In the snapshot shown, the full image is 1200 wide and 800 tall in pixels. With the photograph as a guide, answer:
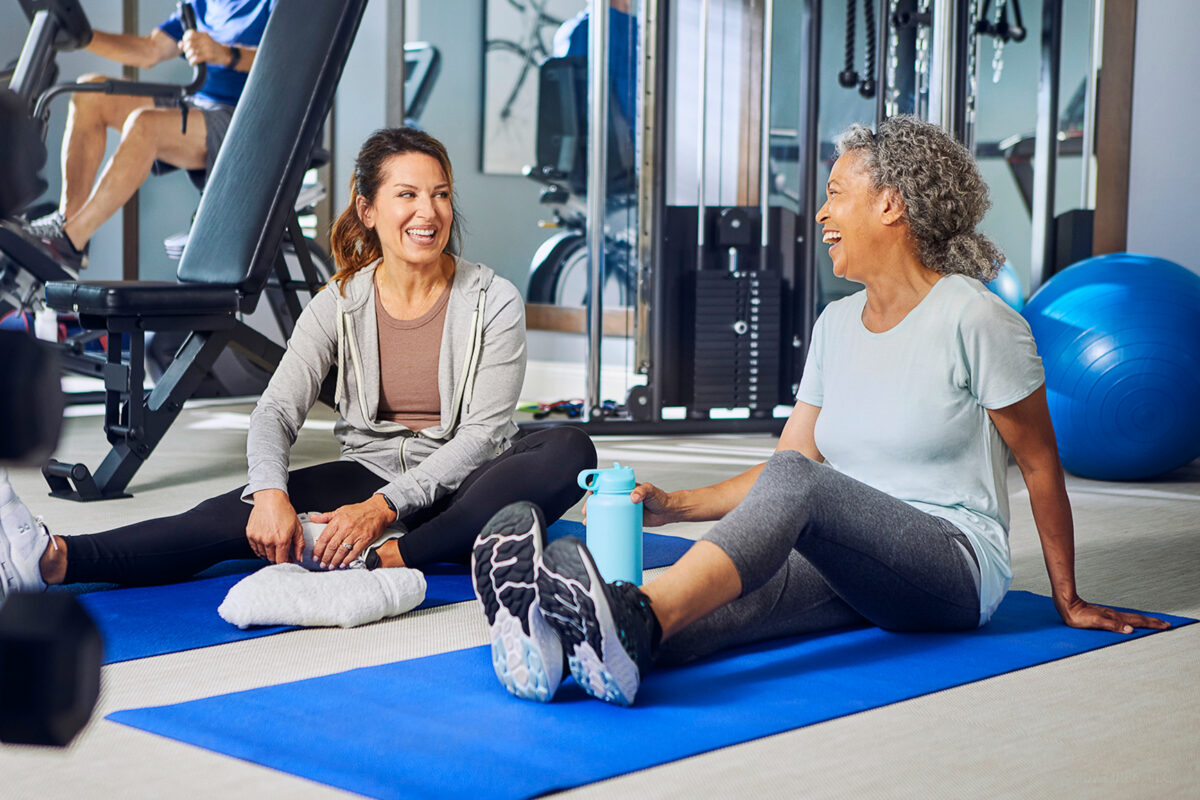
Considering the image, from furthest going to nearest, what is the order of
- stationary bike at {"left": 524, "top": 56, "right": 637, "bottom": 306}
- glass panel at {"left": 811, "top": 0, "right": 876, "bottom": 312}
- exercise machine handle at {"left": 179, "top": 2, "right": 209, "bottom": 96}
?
stationary bike at {"left": 524, "top": 56, "right": 637, "bottom": 306}, glass panel at {"left": 811, "top": 0, "right": 876, "bottom": 312}, exercise machine handle at {"left": 179, "top": 2, "right": 209, "bottom": 96}

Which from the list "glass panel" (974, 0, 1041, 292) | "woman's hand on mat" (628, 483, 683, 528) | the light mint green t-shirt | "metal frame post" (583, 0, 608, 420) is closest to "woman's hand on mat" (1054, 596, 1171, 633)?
the light mint green t-shirt

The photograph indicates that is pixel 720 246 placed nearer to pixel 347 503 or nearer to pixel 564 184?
pixel 564 184

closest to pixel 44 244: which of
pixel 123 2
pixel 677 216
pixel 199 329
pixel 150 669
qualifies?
pixel 123 2

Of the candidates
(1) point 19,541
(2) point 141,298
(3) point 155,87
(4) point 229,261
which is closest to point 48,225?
(3) point 155,87

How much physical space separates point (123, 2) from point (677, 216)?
9.36ft

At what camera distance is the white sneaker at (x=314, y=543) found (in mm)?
2129

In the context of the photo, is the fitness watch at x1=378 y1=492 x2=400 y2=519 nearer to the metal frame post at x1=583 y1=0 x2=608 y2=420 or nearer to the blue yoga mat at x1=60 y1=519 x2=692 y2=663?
the blue yoga mat at x1=60 y1=519 x2=692 y2=663

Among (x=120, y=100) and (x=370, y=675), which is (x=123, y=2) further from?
(x=370, y=675)

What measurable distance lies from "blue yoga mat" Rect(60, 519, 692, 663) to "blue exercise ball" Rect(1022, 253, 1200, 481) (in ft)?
5.26

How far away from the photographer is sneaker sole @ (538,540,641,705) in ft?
4.39

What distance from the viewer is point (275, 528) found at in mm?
2070

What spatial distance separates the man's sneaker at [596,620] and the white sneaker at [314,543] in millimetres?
774

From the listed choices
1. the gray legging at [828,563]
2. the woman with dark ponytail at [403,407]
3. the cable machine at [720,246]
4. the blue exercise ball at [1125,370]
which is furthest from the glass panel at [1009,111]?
the gray legging at [828,563]

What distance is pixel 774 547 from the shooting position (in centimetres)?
150
